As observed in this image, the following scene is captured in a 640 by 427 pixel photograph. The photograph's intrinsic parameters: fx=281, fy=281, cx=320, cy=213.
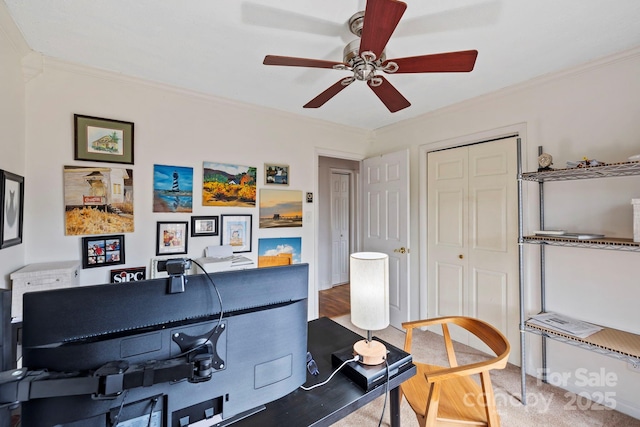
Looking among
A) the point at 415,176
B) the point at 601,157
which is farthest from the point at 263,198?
the point at 601,157

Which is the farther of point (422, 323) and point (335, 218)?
point (335, 218)

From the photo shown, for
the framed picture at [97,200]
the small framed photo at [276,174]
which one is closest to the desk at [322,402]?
the framed picture at [97,200]

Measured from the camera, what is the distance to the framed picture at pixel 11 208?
1.61m

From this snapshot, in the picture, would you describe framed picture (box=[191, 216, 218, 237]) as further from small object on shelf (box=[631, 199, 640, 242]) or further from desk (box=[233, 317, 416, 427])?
small object on shelf (box=[631, 199, 640, 242])

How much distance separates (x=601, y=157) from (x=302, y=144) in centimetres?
261

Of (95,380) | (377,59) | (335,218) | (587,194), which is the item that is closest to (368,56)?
(377,59)

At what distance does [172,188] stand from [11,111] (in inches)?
41.7

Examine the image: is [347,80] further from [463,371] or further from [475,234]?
[475,234]

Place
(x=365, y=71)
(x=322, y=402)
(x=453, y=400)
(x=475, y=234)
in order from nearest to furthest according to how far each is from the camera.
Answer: (x=322, y=402), (x=453, y=400), (x=365, y=71), (x=475, y=234)

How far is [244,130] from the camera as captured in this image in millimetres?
2932

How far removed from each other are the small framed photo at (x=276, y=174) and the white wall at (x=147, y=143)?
6cm

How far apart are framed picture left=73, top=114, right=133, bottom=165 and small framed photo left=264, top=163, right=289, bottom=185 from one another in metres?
1.23

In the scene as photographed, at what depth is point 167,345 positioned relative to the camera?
0.67 meters

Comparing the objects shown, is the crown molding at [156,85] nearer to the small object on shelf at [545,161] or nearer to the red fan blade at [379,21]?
the red fan blade at [379,21]
